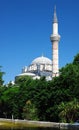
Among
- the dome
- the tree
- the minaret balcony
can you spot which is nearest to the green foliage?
the tree

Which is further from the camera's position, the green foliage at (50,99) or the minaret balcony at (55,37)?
the minaret balcony at (55,37)

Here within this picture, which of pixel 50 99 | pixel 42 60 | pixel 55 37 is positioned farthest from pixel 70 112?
pixel 42 60

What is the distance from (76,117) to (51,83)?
12.6 m

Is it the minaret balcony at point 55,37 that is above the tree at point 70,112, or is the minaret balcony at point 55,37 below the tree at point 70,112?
above

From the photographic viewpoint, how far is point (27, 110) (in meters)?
72.6

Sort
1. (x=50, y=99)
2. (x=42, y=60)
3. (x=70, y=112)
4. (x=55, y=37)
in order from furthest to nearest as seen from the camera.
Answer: (x=42, y=60)
(x=55, y=37)
(x=50, y=99)
(x=70, y=112)

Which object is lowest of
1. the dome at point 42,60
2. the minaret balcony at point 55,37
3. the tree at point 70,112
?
the tree at point 70,112

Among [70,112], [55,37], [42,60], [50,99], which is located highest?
[55,37]

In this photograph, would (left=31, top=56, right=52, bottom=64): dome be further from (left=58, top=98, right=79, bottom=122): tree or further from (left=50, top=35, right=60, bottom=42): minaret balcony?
(left=58, top=98, right=79, bottom=122): tree

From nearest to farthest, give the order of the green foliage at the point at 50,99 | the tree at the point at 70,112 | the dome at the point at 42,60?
the tree at the point at 70,112 < the green foliage at the point at 50,99 < the dome at the point at 42,60

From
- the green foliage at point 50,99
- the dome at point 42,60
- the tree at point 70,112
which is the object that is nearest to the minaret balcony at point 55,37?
the dome at point 42,60

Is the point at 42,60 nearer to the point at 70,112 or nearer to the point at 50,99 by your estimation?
the point at 50,99

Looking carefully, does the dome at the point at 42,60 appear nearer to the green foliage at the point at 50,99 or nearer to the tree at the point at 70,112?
the green foliage at the point at 50,99

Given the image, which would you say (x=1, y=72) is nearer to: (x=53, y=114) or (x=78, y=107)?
(x=53, y=114)
